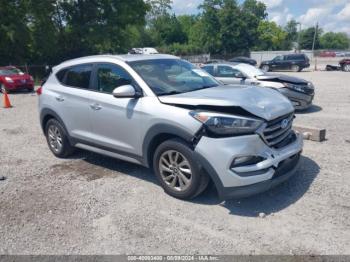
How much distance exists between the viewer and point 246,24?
5291cm

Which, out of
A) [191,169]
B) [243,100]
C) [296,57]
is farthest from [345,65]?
[191,169]

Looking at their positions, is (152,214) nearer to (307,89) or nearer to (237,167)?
(237,167)

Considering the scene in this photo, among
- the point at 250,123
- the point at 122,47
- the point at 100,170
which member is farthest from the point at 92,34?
the point at 250,123

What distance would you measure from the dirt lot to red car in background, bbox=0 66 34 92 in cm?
1332

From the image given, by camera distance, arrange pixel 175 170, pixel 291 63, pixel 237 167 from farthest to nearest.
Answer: pixel 291 63 → pixel 175 170 → pixel 237 167

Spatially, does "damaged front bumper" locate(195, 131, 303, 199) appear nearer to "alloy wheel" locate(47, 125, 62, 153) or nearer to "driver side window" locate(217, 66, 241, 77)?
"alloy wheel" locate(47, 125, 62, 153)

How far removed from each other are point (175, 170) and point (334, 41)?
146m

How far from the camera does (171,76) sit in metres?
4.98

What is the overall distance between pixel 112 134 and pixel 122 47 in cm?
2906

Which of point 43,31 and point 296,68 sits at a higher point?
point 43,31

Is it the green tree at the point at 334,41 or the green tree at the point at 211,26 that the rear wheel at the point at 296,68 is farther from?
the green tree at the point at 334,41

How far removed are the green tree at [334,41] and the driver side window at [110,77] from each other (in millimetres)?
133429

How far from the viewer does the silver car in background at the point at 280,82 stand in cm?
Result: 998

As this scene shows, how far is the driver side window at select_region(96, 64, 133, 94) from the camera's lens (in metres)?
4.88
